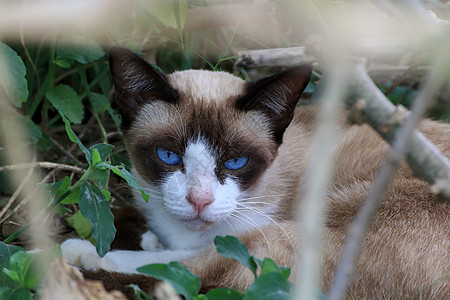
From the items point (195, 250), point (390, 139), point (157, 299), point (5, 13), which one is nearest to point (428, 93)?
point (390, 139)

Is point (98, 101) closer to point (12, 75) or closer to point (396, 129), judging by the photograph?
point (12, 75)

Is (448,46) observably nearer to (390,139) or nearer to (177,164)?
(390,139)

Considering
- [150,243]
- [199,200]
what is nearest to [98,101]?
[150,243]

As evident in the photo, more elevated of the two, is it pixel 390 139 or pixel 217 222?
pixel 390 139

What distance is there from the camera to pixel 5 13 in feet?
8.98

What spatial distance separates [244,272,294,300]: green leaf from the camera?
4.84ft

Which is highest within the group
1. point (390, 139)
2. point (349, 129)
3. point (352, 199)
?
point (390, 139)

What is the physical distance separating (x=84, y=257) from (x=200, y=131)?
777mm

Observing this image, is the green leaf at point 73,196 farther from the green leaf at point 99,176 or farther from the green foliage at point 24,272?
the green foliage at point 24,272

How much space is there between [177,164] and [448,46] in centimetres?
143

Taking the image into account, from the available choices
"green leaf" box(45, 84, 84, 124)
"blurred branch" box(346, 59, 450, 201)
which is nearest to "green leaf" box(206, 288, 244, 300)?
"blurred branch" box(346, 59, 450, 201)

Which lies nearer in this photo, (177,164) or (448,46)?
(448,46)

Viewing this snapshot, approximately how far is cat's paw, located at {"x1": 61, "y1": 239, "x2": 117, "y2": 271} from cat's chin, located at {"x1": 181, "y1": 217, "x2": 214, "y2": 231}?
1.23ft

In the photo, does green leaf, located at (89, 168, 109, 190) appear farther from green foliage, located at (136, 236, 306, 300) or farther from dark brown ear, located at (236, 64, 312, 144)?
dark brown ear, located at (236, 64, 312, 144)
